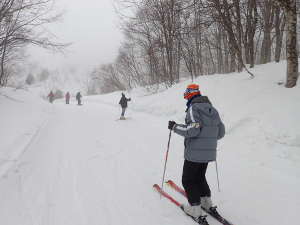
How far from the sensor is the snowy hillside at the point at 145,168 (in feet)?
12.0

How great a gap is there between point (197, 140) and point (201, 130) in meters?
0.17

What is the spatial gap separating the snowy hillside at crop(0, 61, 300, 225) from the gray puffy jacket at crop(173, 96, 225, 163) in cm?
111

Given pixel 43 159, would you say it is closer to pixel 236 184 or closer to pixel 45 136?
pixel 45 136

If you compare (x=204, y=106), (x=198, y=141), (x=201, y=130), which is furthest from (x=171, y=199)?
(x=204, y=106)

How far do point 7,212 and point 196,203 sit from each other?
A: 309cm

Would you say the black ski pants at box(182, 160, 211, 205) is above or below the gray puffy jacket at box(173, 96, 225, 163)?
below

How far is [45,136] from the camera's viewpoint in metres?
8.74

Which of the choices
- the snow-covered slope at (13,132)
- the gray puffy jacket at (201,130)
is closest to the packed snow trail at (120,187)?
the snow-covered slope at (13,132)

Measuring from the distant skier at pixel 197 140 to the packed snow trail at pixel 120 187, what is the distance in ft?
1.50

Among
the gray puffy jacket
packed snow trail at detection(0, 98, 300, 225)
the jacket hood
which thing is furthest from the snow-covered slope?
the jacket hood

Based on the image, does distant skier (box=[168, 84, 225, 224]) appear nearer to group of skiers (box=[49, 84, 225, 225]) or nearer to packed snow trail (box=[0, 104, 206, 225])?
group of skiers (box=[49, 84, 225, 225])

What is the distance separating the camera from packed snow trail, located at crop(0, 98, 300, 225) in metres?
3.57

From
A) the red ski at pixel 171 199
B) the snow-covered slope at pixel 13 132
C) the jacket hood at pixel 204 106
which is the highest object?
the jacket hood at pixel 204 106

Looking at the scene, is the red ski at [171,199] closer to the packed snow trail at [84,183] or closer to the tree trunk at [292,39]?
the packed snow trail at [84,183]
